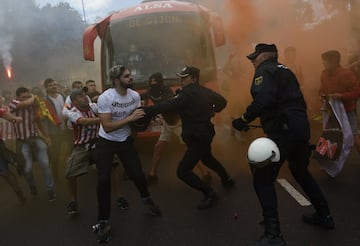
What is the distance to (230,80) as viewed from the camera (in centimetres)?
839

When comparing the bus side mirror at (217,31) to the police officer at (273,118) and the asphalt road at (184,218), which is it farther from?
the police officer at (273,118)

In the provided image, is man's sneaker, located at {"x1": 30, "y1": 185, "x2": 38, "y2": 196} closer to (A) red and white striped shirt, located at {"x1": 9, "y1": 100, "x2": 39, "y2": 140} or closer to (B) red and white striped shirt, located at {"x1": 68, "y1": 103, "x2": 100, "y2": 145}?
(A) red and white striped shirt, located at {"x1": 9, "y1": 100, "x2": 39, "y2": 140}

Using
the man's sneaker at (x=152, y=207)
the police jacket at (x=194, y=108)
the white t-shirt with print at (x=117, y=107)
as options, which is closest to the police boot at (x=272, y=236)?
the man's sneaker at (x=152, y=207)

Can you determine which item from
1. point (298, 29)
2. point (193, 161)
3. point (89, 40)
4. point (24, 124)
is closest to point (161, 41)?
point (89, 40)

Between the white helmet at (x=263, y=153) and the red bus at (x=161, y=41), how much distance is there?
4272 millimetres

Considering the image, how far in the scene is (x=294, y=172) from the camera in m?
3.83

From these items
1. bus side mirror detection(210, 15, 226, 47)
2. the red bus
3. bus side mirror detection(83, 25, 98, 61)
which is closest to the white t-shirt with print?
the red bus

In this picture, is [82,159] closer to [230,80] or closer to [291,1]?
[230,80]

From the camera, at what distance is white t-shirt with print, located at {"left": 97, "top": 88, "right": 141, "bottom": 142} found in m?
4.02

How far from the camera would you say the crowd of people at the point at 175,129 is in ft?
11.4

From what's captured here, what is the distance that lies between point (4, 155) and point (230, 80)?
4604 millimetres

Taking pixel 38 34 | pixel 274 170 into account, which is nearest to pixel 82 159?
pixel 274 170

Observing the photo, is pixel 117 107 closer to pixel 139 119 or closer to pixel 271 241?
pixel 139 119

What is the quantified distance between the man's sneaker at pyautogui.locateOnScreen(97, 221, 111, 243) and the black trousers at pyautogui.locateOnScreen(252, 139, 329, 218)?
57.8 inches
